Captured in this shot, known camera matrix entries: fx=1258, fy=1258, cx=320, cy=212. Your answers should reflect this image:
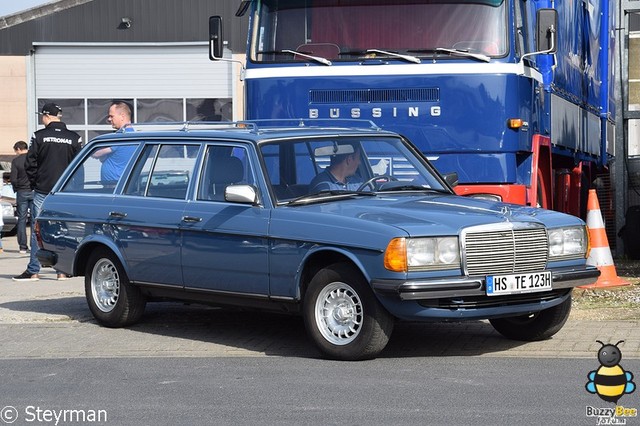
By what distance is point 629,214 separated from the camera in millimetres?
16047

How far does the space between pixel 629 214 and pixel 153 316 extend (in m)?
7.24

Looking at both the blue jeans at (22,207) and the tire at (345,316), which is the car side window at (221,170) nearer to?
the tire at (345,316)

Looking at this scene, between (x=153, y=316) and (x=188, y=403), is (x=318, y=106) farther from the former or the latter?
(x=188, y=403)

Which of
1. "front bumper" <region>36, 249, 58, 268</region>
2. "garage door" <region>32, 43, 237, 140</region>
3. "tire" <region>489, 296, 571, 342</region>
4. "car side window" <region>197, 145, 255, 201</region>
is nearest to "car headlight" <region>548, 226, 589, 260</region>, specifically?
"tire" <region>489, 296, 571, 342</region>

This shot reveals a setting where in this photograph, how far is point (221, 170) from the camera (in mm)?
9781

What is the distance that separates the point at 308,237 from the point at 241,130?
1608mm

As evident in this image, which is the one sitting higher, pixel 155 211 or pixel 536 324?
pixel 155 211

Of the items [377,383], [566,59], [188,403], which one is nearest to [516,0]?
[566,59]

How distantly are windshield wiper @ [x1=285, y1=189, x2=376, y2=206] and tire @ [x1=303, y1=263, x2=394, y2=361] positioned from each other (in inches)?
26.9

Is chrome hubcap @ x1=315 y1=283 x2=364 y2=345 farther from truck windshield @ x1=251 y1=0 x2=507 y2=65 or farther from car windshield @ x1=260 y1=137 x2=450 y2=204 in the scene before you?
truck windshield @ x1=251 y1=0 x2=507 y2=65

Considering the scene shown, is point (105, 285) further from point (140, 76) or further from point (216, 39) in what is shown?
point (140, 76)

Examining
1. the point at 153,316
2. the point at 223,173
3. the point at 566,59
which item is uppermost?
the point at 566,59

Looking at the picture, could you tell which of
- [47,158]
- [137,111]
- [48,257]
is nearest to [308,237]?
[48,257]

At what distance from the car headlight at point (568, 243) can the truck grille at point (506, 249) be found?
101 millimetres
